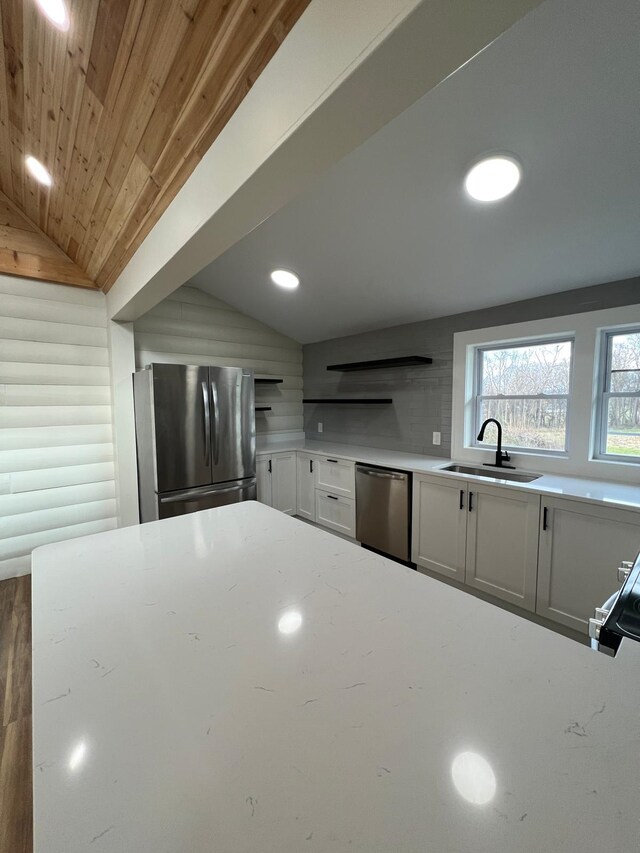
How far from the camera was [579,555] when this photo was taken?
196 centimetres

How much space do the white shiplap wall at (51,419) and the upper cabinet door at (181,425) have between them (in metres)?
0.83

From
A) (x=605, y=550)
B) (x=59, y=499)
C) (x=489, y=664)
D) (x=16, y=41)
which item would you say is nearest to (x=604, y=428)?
(x=605, y=550)

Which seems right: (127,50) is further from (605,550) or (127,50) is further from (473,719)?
(605,550)

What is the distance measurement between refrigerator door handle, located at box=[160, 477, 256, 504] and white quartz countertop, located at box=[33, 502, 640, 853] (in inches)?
76.0

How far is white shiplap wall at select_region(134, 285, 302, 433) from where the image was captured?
11.6 feet

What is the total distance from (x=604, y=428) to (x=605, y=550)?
34.0 inches

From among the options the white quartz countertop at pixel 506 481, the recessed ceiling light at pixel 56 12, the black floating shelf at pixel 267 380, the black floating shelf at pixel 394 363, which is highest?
the recessed ceiling light at pixel 56 12

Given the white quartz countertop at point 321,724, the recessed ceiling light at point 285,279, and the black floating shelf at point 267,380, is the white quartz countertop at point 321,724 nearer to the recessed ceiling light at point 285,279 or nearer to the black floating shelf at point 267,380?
the recessed ceiling light at point 285,279

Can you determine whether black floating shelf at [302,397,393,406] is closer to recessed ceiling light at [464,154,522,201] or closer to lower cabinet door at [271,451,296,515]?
lower cabinet door at [271,451,296,515]

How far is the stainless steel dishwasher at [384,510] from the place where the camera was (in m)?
2.85

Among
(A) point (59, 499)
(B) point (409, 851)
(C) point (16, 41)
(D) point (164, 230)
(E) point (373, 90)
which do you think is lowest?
(A) point (59, 499)

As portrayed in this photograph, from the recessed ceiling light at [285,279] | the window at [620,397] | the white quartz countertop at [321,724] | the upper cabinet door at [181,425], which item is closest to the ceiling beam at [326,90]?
the white quartz countertop at [321,724]

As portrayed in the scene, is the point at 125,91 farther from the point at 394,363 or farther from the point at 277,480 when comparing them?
the point at 277,480

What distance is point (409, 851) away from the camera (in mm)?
410
